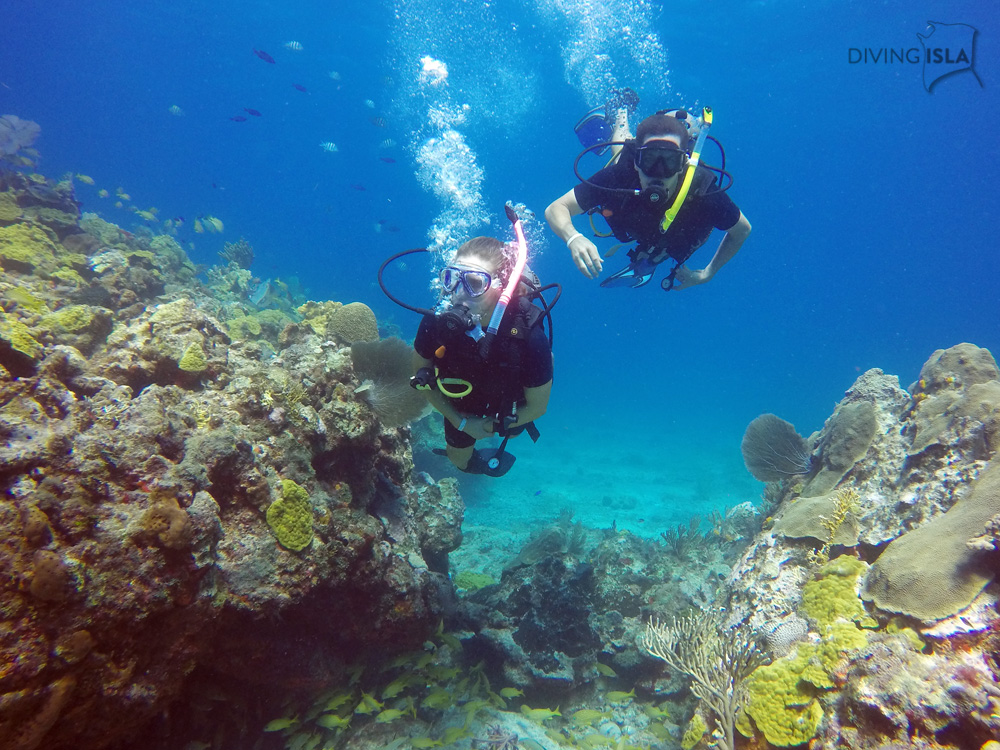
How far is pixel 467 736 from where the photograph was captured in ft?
13.1

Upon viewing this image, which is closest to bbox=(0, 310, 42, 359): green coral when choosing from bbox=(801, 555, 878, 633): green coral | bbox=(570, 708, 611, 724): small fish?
bbox=(570, 708, 611, 724): small fish

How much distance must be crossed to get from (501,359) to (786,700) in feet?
11.9

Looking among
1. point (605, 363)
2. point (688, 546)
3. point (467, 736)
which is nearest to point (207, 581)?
point (467, 736)

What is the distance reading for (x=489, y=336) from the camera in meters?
3.48

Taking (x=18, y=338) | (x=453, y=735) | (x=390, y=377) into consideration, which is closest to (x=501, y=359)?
(x=390, y=377)

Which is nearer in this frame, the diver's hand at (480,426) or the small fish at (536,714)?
the small fish at (536,714)

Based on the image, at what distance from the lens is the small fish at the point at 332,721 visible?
3748 millimetres

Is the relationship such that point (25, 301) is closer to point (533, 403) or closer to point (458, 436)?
point (458, 436)

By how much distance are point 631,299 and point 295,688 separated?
15385 centimetres

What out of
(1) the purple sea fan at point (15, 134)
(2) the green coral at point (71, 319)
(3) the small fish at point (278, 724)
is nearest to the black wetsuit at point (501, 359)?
(3) the small fish at point (278, 724)

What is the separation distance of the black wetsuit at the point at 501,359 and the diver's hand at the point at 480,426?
178 millimetres

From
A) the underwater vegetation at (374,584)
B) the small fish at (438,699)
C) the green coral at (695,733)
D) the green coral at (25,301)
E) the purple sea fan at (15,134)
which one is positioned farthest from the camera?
the purple sea fan at (15,134)

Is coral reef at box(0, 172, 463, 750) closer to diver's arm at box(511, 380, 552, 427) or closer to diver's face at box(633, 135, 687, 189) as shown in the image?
diver's arm at box(511, 380, 552, 427)

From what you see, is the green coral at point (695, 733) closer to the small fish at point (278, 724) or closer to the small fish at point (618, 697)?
the small fish at point (618, 697)
